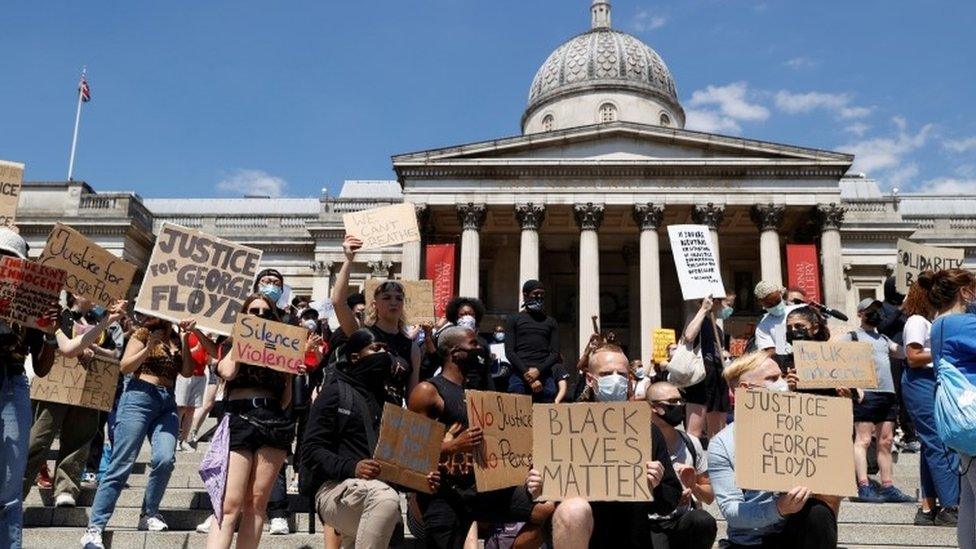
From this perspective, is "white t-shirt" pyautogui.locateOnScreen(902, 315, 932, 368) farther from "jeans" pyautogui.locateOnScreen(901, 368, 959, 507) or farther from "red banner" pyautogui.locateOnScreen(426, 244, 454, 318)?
"red banner" pyautogui.locateOnScreen(426, 244, 454, 318)

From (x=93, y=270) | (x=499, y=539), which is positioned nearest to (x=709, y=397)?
(x=499, y=539)

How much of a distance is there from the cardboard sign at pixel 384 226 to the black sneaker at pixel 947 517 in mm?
5551

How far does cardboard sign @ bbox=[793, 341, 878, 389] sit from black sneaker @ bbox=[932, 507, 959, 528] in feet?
6.51

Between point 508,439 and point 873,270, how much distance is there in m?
37.1

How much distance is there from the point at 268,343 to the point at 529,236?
26.3m

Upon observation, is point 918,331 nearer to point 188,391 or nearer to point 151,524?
point 151,524

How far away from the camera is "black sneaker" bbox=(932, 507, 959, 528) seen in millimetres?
7297

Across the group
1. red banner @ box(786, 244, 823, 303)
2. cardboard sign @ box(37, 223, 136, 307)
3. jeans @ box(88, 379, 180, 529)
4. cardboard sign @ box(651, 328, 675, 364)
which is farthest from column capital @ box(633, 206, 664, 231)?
cardboard sign @ box(37, 223, 136, 307)

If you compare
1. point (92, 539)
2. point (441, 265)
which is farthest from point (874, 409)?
point (441, 265)

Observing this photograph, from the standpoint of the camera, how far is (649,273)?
3098cm

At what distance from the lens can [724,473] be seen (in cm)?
446

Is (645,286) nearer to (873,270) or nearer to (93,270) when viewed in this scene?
(873,270)

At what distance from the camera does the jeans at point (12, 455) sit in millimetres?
4531

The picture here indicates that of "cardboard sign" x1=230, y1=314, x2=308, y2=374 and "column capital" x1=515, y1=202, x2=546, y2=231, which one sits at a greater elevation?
"column capital" x1=515, y1=202, x2=546, y2=231
